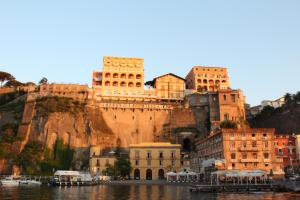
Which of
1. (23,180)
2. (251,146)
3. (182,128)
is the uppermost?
(182,128)

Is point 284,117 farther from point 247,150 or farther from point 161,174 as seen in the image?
point 161,174

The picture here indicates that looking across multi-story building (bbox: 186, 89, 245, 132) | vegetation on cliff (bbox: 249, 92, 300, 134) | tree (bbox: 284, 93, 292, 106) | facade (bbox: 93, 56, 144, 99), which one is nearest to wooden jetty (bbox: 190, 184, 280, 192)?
vegetation on cliff (bbox: 249, 92, 300, 134)

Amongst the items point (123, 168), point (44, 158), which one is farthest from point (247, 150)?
point (44, 158)

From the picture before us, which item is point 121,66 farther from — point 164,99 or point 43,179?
point 43,179

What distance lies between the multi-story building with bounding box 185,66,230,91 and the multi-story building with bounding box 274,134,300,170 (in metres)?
39.7

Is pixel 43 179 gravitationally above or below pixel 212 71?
below

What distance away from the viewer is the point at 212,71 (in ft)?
337

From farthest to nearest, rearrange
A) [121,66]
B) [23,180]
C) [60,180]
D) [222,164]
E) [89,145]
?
[121,66], [89,145], [23,180], [60,180], [222,164]

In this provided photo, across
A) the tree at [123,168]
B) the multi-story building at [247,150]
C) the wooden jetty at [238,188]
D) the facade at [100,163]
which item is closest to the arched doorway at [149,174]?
the tree at [123,168]

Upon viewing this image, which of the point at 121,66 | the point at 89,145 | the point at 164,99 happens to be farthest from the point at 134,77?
the point at 89,145

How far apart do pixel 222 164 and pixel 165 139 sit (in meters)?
31.9

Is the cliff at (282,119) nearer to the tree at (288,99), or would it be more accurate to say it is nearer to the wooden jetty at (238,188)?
the tree at (288,99)

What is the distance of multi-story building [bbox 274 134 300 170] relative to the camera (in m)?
60.9

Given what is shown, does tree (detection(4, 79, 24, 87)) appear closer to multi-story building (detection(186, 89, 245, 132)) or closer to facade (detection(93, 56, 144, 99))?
facade (detection(93, 56, 144, 99))
